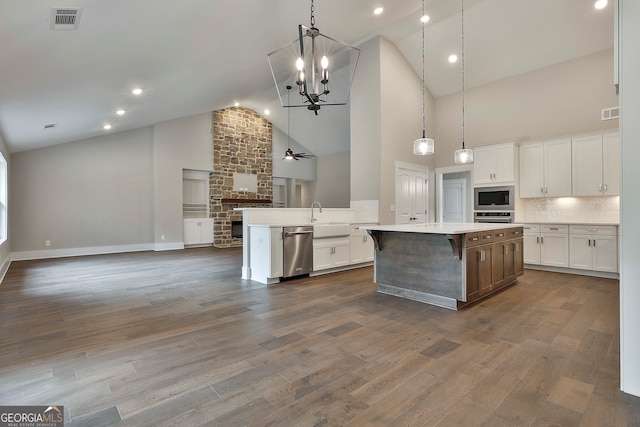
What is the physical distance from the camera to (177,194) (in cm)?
907

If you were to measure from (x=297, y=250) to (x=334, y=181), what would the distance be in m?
7.03

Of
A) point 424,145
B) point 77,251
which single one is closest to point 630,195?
point 424,145

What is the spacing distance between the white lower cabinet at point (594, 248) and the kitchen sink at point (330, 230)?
374 cm

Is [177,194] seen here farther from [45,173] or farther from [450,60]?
[450,60]

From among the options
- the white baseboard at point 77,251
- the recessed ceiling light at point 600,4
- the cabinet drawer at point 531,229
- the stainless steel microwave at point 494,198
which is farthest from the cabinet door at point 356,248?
the white baseboard at point 77,251

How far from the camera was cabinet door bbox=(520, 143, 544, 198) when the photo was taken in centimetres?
585

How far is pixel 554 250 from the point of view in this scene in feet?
18.0

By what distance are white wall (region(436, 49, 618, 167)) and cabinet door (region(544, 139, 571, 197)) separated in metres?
0.29

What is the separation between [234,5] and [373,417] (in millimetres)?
4297

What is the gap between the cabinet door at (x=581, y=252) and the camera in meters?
5.12

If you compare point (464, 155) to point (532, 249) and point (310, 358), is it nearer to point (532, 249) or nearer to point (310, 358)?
point (532, 249)

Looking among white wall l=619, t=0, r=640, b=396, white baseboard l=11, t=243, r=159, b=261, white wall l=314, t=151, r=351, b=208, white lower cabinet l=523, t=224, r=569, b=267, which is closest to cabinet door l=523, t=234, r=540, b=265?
white lower cabinet l=523, t=224, r=569, b=267

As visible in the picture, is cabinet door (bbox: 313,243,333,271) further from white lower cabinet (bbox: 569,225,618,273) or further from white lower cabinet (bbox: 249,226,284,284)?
white lower cabinet (bbox: 569,225,618,273)

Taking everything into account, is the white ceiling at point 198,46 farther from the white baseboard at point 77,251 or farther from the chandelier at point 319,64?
the white baseboard at point 77,251
